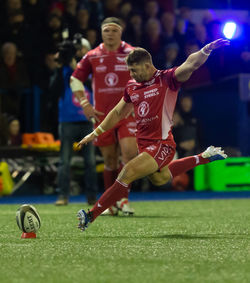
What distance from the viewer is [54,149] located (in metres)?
12.2

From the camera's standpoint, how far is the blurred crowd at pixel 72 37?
42.2 ft

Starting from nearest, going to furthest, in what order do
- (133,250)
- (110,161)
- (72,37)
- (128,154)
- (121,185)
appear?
(133,250)
(121,185)
(128,154)
(110,161)
(72,37)

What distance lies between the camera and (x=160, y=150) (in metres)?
6.24

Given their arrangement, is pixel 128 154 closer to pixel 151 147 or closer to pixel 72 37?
pixel 151 147

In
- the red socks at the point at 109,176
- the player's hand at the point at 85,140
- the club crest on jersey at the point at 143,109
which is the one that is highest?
the club crest on jersey at the point at 143,109

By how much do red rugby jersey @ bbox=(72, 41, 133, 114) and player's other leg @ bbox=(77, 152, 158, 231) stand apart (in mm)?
2024

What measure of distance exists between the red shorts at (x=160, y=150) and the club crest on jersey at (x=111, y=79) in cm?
184

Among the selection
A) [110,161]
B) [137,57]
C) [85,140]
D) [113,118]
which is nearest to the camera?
[137,57]

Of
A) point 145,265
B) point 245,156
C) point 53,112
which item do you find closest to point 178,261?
point 145,265

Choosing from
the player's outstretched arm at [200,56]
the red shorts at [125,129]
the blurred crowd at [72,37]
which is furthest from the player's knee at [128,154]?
the blurred crowd at [72,37]

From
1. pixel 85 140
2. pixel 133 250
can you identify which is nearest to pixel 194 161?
pixel 85 140

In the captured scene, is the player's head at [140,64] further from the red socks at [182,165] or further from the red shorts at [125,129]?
the red shorts at [125,129]

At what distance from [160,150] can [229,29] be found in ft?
27.1

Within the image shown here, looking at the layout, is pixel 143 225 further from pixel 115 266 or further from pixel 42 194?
pixel 42 194
